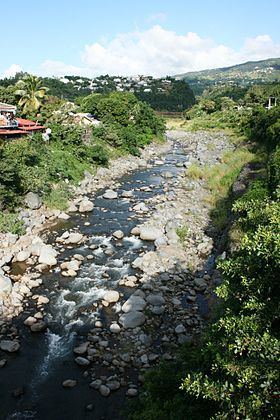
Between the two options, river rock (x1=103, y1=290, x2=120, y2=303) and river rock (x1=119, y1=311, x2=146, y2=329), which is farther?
river rock (x1=103, y1=290, x2=120, y2=303)

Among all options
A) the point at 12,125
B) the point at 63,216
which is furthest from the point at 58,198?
the point at 12,125

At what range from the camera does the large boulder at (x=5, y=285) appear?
1429 centimetres

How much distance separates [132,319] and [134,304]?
34.5 inches

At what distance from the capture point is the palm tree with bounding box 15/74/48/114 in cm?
3531

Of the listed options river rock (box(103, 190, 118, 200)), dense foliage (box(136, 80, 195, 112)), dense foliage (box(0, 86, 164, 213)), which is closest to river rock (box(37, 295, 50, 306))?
dense foliage (box(0, 86, 164, 213))

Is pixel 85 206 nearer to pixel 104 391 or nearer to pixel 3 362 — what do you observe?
pixel 3 362

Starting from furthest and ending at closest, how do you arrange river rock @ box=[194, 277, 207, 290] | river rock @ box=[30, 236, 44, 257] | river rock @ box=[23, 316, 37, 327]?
river rock @ box=[30, 236, 44, 257] < river rock @ box=[194, 277, 207, 290] < river rock @ box=[23, 316, 37, 327]

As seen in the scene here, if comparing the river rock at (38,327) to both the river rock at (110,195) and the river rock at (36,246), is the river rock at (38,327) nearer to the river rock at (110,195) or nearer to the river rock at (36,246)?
the river rock at (36,246)

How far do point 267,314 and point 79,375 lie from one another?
6.96m

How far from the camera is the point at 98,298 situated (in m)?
14.7

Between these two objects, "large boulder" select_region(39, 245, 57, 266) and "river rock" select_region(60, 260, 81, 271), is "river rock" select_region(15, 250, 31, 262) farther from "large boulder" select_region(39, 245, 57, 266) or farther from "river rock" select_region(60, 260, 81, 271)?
"river rock" select_region(60, 260, 81, 271)

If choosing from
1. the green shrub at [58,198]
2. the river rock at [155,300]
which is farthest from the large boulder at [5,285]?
the green shrub at [58,198]

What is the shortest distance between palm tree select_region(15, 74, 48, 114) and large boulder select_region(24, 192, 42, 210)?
15343mm

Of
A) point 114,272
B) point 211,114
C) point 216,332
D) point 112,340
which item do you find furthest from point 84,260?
point 211,114
